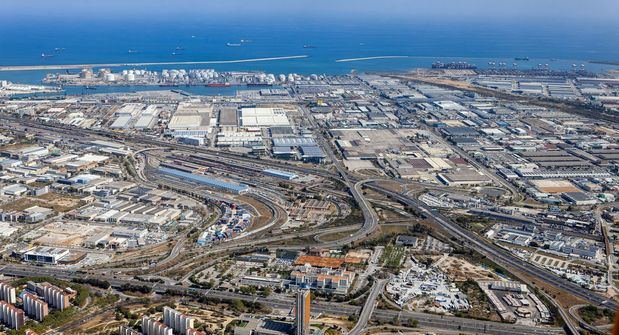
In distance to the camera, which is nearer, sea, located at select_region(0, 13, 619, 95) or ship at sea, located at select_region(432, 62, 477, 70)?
ship at sea, located at select_region(432, 62, 477, 70)

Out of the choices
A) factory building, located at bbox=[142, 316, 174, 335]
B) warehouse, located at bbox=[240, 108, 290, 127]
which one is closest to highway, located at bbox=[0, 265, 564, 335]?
factory building, located at bbox=[142, 316, 174, 335]

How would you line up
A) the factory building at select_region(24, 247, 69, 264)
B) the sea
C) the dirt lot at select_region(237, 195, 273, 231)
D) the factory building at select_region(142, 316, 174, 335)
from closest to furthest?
1. the factory building at select_region(142, 316, 174, 335)
2. the factory building at select_region(24, 247, 69, 264)
3. the dirt lot at select_region(237, 195, 273, 231)
4. the sea

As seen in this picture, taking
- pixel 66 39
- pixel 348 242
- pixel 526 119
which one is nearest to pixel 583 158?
pixel 526 119

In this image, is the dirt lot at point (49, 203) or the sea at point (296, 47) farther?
the sea at point (296, 47)

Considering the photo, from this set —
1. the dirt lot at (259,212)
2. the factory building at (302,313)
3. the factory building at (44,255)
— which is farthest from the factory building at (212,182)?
the factory building at (302,313)

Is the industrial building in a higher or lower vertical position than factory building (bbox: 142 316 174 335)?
higher

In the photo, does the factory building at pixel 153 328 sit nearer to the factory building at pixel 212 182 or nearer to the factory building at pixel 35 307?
the factory building at pixel 35 307

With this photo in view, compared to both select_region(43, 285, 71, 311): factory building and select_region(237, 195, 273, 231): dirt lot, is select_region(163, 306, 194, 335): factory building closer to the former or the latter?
select_region(43, 285, 71, 311): factory building
